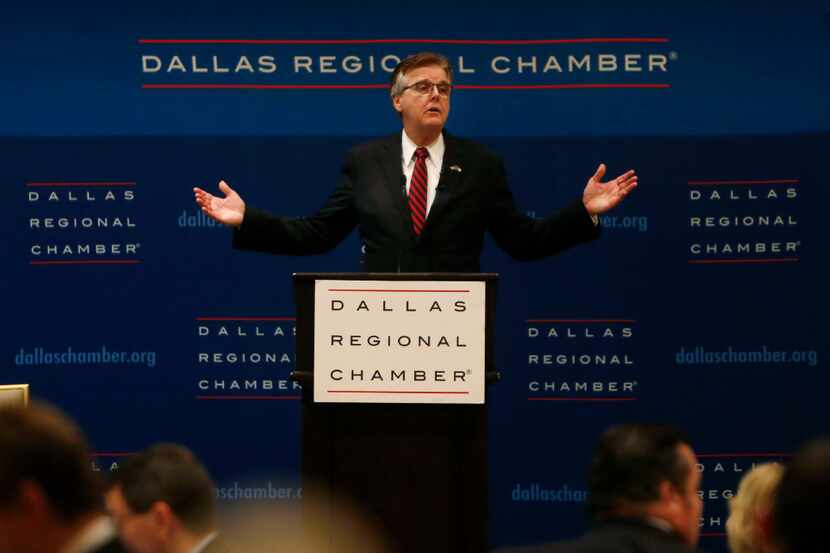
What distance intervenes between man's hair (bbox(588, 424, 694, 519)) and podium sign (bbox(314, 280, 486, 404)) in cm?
124

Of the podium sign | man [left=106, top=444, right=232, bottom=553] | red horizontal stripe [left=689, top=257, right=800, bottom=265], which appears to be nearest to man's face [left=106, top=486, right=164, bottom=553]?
man [left=106, top=444, right=232, bottom=553]

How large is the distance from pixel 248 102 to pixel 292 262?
0.80m

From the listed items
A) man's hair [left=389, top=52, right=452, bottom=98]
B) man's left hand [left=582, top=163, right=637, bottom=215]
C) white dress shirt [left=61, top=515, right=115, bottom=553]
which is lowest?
white dress shirt [left=61, top=515, right=115, bottom=553]

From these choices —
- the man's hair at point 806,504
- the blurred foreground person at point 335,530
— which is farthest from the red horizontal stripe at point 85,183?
the man's hair at point 806,504

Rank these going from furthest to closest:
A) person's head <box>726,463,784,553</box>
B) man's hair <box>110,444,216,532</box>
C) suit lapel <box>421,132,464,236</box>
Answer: suit lapel <box>421,132,464,236</box> < person's head <box>726,463,784,553</box> < man's hair <box>110,444,216,532</box>

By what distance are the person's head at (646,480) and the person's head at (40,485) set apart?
4.23ft

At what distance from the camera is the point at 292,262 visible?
21.3ft

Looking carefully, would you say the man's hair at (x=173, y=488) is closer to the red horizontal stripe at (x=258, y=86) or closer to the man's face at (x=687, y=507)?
the man's face at (x=687, y=507)

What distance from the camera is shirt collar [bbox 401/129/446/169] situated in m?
5.00

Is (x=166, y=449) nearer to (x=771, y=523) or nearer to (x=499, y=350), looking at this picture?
(x=771, y=523)

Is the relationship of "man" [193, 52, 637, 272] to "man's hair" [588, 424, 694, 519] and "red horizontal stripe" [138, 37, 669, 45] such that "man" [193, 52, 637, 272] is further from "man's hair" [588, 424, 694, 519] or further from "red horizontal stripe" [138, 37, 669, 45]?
"man's hair" [588, 424, 694, 519]

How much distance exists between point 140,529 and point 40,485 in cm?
101

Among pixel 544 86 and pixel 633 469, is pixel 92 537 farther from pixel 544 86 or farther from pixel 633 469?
pixel 544 86

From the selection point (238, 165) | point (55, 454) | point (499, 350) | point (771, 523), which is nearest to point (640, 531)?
point (771, 523)
